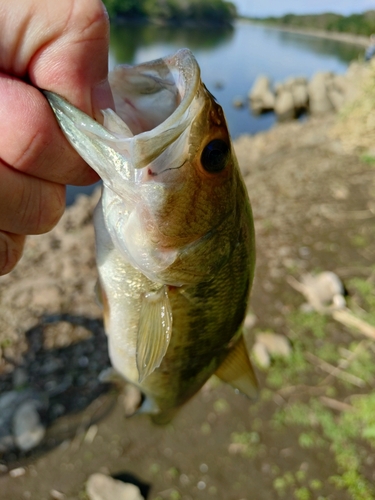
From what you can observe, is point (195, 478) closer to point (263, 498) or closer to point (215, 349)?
point (263, 498)

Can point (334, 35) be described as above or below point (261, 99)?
below

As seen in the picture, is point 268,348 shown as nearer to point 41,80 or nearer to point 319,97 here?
point 41,80

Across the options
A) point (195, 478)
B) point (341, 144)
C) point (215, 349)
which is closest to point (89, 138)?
point (215, 349)

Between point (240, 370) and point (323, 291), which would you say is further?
point (323, 291)

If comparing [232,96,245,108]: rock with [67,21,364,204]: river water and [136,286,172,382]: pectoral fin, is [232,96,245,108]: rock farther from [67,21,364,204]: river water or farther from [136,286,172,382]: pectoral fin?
[136,286,172,382]: pectoral fin

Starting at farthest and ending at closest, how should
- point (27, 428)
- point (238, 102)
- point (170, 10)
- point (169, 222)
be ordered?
point (170, 10), point (238, 102), point (27, 428), point (169, 222)

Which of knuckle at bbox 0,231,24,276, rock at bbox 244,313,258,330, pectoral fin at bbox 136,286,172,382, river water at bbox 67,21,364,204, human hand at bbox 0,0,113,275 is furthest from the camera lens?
river water at bbox 67,21,364,204

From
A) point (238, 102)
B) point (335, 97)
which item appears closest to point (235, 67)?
point (238, 102)

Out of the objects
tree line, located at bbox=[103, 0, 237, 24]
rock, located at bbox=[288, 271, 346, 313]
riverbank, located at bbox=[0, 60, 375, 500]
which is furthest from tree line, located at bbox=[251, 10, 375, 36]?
riverbank, located at bbox=[0, 60, 375, 500]

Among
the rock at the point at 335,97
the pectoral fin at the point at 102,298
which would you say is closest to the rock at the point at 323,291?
the pectoral fin at the point at 102,298
